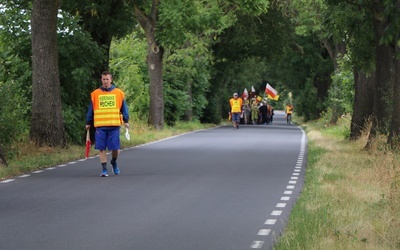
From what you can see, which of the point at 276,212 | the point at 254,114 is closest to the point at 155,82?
the point at 254,114

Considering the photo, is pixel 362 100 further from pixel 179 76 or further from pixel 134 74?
pixel 179 76

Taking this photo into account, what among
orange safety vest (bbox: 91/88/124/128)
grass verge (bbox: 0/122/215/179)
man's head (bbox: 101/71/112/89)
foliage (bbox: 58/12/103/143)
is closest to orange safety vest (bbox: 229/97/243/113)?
grass verge (bbox: 0/122/215/179)

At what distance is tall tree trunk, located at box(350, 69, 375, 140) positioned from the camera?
3209 cm

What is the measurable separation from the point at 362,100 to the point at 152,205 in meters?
19.9

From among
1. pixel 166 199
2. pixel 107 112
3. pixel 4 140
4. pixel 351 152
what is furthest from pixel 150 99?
pixel 166 199

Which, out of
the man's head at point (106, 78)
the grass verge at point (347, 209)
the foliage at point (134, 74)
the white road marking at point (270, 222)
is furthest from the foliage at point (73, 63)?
the white road marking at point (270, 222)

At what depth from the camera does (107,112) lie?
58.4 ft

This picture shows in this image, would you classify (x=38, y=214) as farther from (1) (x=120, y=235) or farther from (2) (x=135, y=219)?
(1) (x=120, y=235)

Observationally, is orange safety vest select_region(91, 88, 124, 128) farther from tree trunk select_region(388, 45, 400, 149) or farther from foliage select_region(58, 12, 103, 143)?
foliage select_region(58, 12, 103, 143)

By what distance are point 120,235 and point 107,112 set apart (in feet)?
25.1

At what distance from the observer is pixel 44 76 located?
81.7 feet

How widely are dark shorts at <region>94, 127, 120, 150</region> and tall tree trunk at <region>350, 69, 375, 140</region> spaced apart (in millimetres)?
15352

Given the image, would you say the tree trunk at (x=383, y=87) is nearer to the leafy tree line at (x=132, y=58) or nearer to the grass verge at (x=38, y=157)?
the leafy tree line at (x=132, y=58)

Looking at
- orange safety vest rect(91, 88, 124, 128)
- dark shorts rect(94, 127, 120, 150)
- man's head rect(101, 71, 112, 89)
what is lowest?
dark shorts rect(94, 127, 120, 150)
